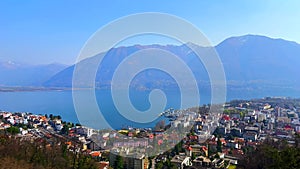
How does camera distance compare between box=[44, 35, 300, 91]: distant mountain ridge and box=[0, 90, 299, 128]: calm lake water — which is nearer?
box=[0, 90, 299, 128]: calm lake water

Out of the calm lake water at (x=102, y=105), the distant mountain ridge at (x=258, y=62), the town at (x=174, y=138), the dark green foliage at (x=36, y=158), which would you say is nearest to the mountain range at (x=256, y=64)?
the distant mountain ridge at (x=258, y=62)

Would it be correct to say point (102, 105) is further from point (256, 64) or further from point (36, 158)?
point (256, 64)

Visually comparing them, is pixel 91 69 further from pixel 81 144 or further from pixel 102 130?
pixel 81 144

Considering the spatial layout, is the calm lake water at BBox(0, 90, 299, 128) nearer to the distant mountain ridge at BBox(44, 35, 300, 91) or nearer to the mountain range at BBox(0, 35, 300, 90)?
the mountain range at BBox(0, 35, 300, 90)

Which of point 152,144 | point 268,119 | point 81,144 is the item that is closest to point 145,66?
point 152,144

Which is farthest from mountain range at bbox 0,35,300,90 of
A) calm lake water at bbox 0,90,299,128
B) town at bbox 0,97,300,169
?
town at bbox 0,97,300,169

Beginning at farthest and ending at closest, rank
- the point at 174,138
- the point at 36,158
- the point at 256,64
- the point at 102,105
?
the point at 256,64
the point at 102,105
the point at 174,138
the point at 36,158

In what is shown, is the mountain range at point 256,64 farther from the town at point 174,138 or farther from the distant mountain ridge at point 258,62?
the town at point 174,138

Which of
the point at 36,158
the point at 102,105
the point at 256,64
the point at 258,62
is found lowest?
the point at 36,158

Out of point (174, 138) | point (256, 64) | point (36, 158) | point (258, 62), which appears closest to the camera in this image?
point (36, 158)

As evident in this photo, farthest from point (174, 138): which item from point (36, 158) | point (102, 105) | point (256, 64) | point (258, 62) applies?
point (258, 62)
